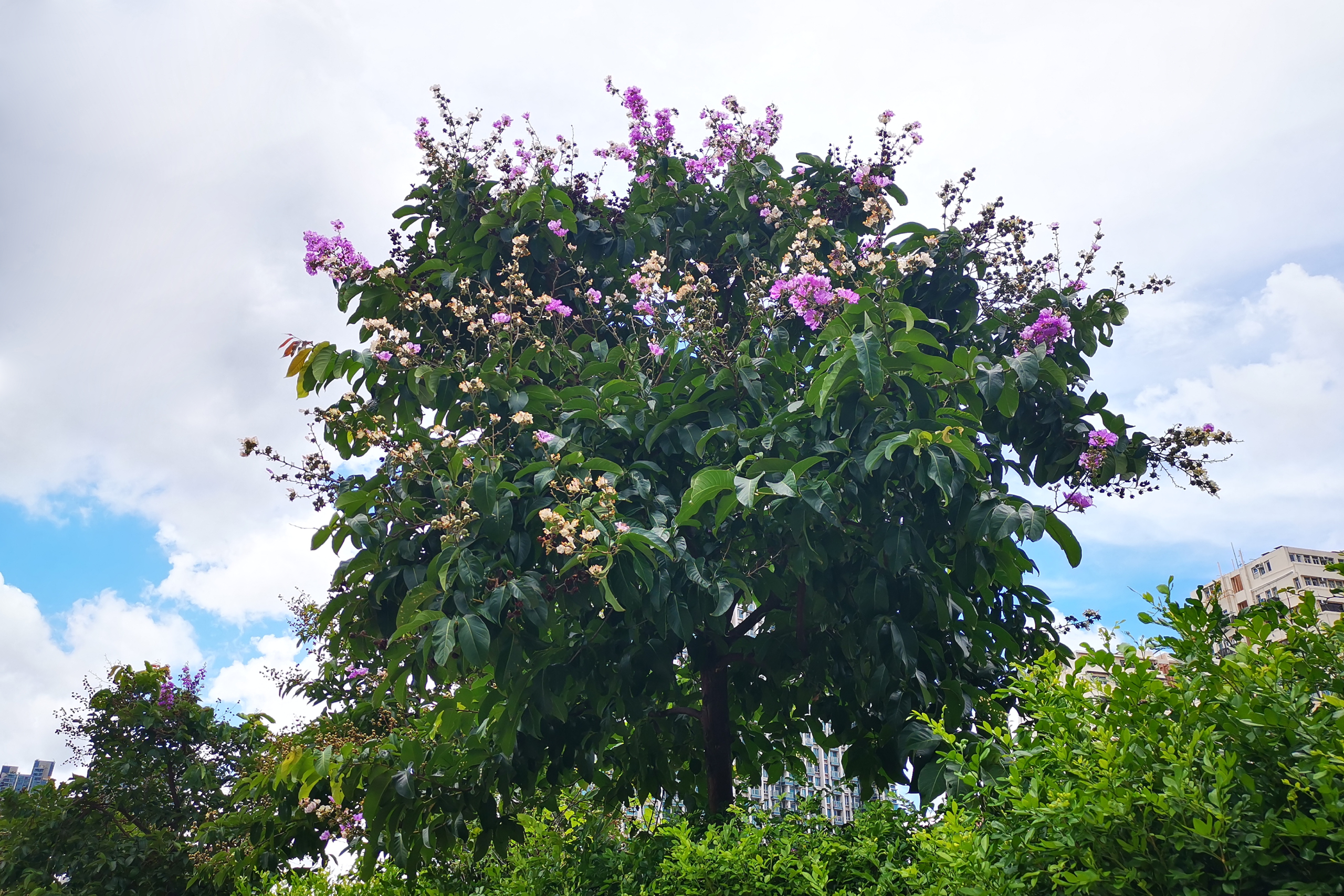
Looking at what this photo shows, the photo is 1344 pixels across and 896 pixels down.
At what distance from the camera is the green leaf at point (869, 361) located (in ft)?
11.8

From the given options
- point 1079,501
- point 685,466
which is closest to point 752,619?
point 685,466

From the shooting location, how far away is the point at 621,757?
553 centimetres

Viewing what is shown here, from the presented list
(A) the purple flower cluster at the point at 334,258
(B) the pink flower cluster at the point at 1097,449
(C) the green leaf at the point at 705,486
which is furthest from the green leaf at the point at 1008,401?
(A) the purple flower cluster at the point at 334,258

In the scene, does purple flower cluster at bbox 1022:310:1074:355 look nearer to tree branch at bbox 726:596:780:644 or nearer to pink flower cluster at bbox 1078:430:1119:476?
pink flower cluster at bbox 1078:430:1119:476

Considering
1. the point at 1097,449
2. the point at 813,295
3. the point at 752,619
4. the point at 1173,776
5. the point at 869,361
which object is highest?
the point at 813,295

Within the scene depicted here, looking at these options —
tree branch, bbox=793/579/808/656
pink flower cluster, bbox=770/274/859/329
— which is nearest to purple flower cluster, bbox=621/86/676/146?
pink flower cluster, bbox=770/274/859/329

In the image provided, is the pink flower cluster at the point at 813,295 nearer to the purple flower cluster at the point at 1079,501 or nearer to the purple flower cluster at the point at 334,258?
the purple flower cluster at the point at 1079,501

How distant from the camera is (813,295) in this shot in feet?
14.9

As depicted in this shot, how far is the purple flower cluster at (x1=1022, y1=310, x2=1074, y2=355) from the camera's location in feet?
16.2

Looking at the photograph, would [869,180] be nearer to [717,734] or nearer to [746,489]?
[746,489]

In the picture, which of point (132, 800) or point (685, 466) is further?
point (132, 800)

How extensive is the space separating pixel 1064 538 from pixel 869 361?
3.82ft

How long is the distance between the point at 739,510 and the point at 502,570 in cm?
121

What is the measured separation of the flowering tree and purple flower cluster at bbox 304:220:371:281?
16mm
